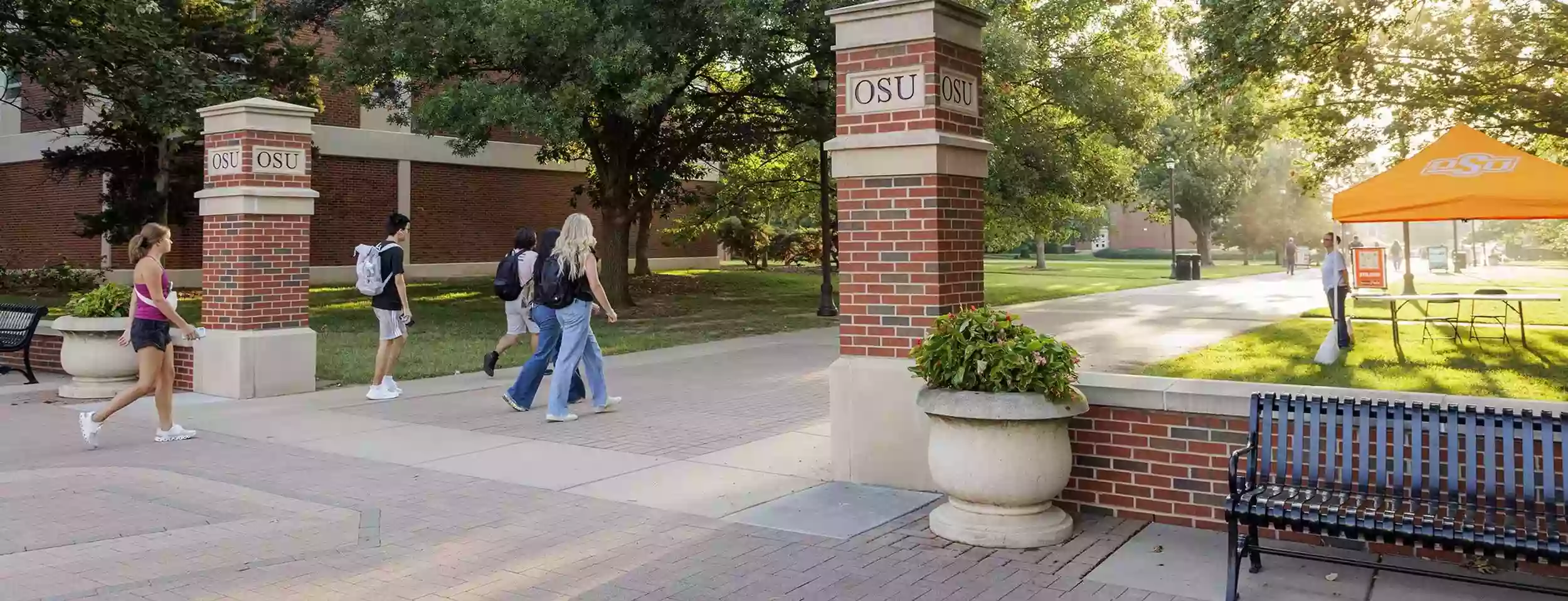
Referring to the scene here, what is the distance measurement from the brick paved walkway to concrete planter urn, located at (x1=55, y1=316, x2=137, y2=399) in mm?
1647

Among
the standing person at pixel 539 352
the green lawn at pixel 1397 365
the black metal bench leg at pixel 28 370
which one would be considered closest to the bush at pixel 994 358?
the standing person at pixel 539 352

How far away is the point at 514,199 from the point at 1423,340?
2631 centimetres

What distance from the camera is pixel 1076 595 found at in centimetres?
453

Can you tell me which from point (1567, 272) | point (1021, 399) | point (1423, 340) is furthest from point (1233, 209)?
point (1021, 399)

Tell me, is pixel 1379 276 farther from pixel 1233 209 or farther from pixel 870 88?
pixel 1233 209

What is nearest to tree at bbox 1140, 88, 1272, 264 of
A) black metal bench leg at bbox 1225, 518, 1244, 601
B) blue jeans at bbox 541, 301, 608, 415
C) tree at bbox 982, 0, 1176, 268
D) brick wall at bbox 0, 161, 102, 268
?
tree at bbox 982, 0, 1176, 268

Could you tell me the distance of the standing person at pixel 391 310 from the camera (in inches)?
406

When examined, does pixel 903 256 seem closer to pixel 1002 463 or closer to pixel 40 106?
pixel 1002 463

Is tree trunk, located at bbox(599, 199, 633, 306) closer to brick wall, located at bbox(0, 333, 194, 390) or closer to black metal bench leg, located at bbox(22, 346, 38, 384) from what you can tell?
brick wall, located at bbox(0, 333, 194, 390)

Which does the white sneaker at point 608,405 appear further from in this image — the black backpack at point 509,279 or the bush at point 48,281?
the bush at point 48,281

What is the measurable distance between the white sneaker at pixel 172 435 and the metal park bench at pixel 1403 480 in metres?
7.64

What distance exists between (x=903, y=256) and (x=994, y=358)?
47.3 inches

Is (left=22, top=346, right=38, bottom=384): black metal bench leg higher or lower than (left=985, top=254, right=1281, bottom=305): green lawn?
lower

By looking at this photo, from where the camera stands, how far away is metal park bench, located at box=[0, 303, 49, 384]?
12031 mm
